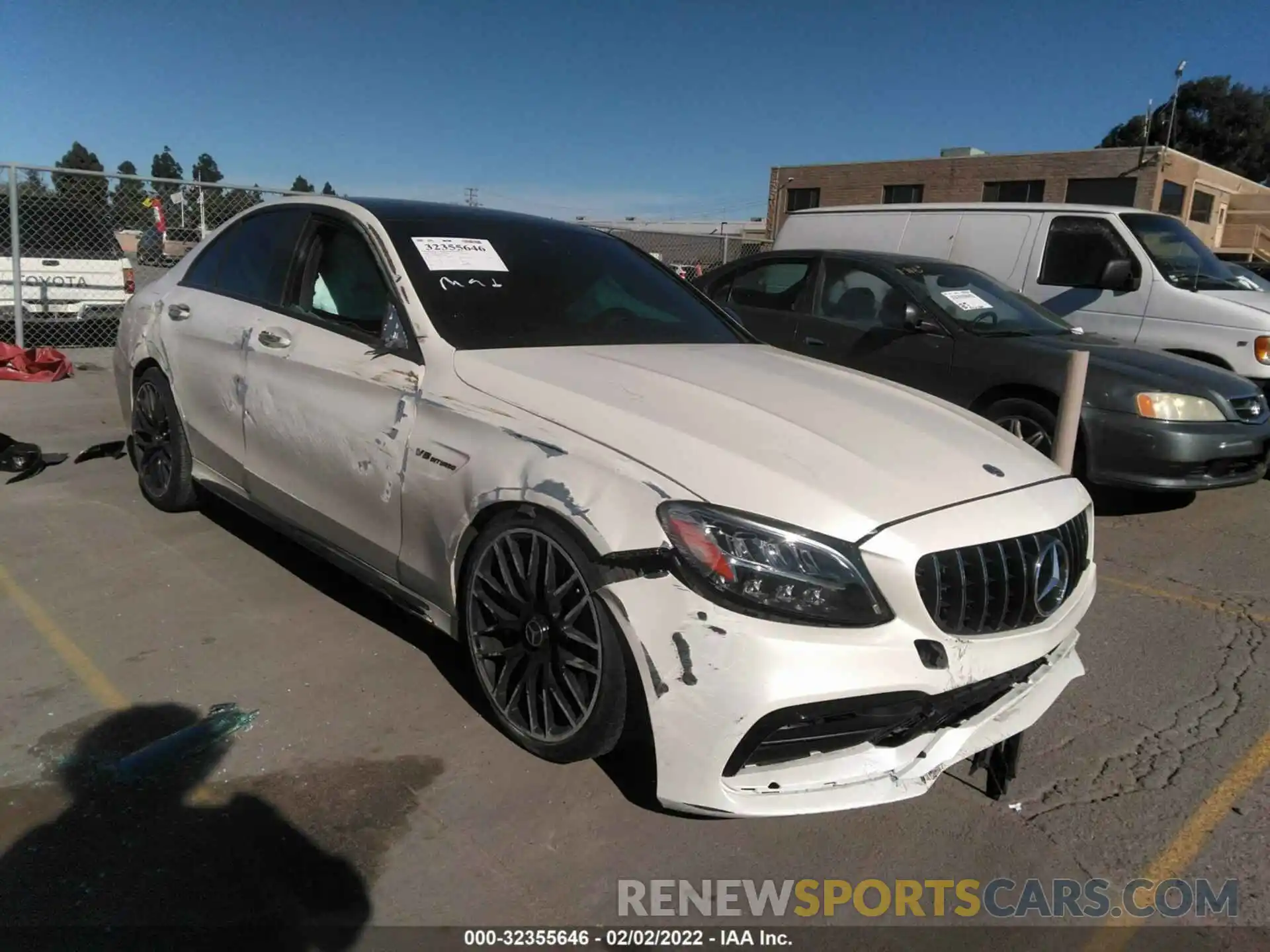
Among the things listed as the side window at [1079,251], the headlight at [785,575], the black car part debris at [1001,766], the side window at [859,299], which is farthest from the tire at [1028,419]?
the headlight at [785,575]

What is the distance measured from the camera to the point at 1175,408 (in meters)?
5.34

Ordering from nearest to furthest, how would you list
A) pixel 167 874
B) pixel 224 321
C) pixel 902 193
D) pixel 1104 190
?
1. pixel 167 874
2. pixel 224 321
3. pixel 1104 190
4. pixel 902 193

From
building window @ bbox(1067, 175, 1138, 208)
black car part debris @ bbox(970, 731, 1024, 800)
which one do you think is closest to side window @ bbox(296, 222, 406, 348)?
black car part debris @ bbox(970, 731, 1024, 800)

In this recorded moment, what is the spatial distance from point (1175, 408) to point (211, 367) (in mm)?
5135

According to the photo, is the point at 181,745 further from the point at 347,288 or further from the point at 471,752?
the point at 347,288

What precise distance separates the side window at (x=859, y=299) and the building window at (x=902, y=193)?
1334 inches

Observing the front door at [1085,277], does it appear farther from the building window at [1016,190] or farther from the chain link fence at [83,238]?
the building window at [1016,190]

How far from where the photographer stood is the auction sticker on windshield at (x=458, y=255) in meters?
3.39

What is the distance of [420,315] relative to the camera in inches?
125

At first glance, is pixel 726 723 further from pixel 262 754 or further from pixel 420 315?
pixel 420 315

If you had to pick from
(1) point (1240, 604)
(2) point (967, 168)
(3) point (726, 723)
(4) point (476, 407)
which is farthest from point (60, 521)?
(2) point (967, 168)

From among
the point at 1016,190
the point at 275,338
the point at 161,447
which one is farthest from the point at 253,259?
the point at 1016,190

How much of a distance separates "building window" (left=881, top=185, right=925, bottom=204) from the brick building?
0.12 feet

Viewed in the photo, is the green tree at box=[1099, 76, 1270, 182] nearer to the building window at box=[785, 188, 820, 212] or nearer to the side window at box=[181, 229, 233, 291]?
the building window at box=[785, 188, 820, 212]
